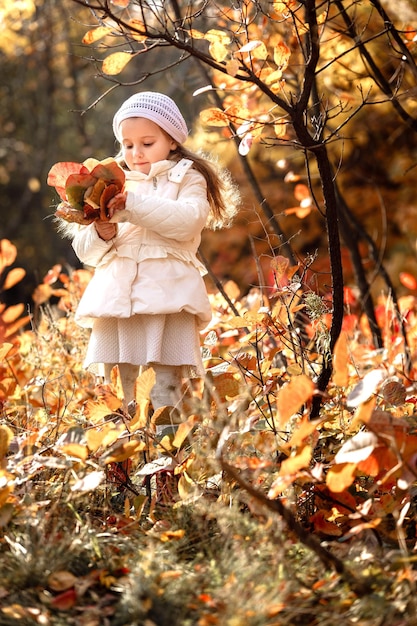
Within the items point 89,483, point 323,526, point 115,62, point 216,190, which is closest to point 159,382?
point 216,190

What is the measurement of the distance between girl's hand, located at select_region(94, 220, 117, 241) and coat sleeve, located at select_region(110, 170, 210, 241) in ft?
0.35

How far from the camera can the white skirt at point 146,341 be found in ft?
9.41

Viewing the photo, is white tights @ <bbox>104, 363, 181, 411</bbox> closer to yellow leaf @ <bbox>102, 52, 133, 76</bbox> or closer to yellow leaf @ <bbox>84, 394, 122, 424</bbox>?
yellow leaf @ <bbox>84, 394, 122, 424</bbox>

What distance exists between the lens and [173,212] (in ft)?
9.21

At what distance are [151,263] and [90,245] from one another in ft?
0.74

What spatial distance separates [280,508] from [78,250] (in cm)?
139

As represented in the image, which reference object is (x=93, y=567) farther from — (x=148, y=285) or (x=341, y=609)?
(x=148, y=285)

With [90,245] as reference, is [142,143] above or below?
above

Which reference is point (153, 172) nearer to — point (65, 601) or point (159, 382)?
point (159, 382)

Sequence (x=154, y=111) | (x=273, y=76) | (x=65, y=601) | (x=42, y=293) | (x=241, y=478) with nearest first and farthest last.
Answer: (x=65, y=601) → (x=241, y=478) → (x=273, y=76) → (x=154, y=111) → (x=42, y=293)

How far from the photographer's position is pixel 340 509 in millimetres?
2271

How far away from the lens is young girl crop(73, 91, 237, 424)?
9.26ft

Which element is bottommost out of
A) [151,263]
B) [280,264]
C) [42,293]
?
[280,264]

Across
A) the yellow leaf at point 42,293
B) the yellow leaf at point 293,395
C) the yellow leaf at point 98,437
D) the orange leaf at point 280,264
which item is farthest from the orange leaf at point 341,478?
the yellow leaf at point 42,293
